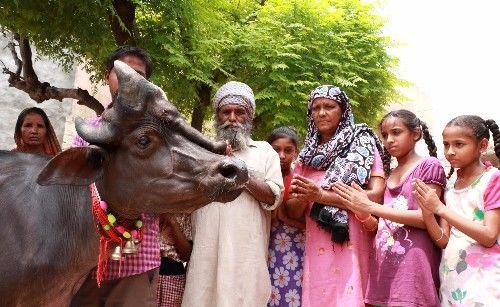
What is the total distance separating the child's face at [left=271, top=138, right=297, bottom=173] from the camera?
500 centimetres

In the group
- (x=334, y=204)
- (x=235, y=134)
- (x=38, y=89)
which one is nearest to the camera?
(x=334, y=204)

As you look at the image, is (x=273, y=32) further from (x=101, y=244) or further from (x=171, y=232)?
(x=101, y=244)

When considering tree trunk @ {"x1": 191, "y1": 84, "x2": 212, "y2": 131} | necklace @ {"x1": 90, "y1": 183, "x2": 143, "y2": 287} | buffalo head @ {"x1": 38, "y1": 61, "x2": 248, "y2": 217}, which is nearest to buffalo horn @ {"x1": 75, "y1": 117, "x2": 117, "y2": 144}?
buffalo head @ {"x1": 38, "y1": 61, "x2": 248, "y2": 217}

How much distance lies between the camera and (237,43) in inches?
422

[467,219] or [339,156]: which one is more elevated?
[339,156]

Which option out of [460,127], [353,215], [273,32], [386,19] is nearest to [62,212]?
[353,215]

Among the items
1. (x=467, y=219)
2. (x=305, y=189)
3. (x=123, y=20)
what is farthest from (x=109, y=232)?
(x=123, y=20)

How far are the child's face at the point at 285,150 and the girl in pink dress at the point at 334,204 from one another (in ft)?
1.68

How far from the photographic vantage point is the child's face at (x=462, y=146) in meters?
3.84

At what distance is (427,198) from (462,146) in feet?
1.57

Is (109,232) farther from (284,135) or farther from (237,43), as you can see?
(237,43)

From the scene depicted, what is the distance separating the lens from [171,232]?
425 centimetres

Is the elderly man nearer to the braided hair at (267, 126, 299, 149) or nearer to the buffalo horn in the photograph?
the braided hair at (267, 126, 299, 149)

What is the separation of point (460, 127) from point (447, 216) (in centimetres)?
65
